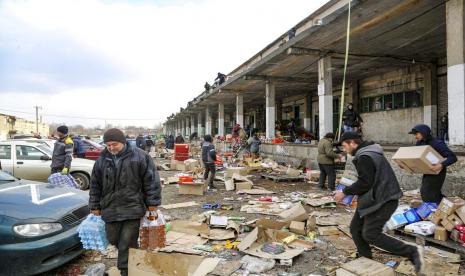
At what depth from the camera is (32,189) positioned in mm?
4387

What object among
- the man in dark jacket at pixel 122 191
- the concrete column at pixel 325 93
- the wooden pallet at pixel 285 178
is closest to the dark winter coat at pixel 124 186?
the man in dark jacket at pixel 122 191

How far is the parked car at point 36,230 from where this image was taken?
331 centimetres

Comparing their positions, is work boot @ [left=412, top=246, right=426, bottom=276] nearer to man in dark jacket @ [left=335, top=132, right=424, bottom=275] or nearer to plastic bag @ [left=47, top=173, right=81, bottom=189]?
man in dark jacket @ [left=335, top=132, right=424, bottom=275]

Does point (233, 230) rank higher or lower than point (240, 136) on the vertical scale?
lower

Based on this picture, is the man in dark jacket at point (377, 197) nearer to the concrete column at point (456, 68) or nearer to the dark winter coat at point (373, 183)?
the dark winter coat at point (373, 183)

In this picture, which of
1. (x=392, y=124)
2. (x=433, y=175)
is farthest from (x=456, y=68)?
(x=392, y=124)

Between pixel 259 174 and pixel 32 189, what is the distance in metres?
8.85

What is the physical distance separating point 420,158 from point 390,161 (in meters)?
4.41

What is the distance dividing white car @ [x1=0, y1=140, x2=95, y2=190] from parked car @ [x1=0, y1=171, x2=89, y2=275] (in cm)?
525

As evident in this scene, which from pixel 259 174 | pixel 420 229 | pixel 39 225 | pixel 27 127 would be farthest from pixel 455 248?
pixel 27 127

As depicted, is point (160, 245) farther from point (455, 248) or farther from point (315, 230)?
point (455, 248)

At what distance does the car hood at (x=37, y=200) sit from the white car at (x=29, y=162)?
15.3ft

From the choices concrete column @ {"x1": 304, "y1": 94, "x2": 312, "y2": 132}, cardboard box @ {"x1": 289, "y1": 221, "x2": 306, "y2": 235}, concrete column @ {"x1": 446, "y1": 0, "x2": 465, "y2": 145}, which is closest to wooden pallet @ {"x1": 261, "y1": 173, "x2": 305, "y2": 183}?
concrete column @ {"x1": 446, "y1": 0, "x2": 465, "y2": 145}

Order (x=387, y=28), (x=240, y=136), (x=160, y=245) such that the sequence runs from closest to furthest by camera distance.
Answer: (x=160, y=245)
(x=387, y=28)
(x=240, y=136)
